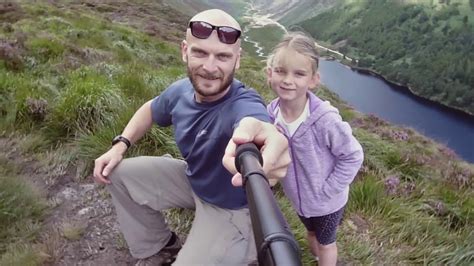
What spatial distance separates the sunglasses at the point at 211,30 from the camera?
2.56 meters

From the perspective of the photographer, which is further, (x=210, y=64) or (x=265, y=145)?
(x=210, y=64)

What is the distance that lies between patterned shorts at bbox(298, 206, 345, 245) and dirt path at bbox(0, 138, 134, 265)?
4.79ft

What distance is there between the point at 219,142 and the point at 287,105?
1.90 ft

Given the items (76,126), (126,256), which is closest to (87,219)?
(126,256)

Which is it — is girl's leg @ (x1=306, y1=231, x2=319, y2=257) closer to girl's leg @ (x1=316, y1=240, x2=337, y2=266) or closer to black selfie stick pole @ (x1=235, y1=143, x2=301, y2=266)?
girl's leg @ (x1=316, y1=240, x2=337, y2=266)

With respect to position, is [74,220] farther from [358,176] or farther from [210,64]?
[358,176]

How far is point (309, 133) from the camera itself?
2.77 meters

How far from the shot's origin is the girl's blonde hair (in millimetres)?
2762

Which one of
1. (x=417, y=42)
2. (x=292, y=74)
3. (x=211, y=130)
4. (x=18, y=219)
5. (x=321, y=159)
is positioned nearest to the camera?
(x=211, y=130)

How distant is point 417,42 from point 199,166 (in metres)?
162

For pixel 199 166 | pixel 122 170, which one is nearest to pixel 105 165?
pixel 122 170

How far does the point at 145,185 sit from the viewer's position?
313 cm

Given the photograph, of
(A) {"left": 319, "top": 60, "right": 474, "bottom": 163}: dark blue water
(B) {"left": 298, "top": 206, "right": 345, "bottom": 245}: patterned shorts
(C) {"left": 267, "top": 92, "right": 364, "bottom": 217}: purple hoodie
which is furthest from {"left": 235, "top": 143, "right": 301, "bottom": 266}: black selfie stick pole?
(A) {"left": 319, "top": 60, "right": 474, "bottom": 163}: dark blue water

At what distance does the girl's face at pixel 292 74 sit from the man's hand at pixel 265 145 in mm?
811
